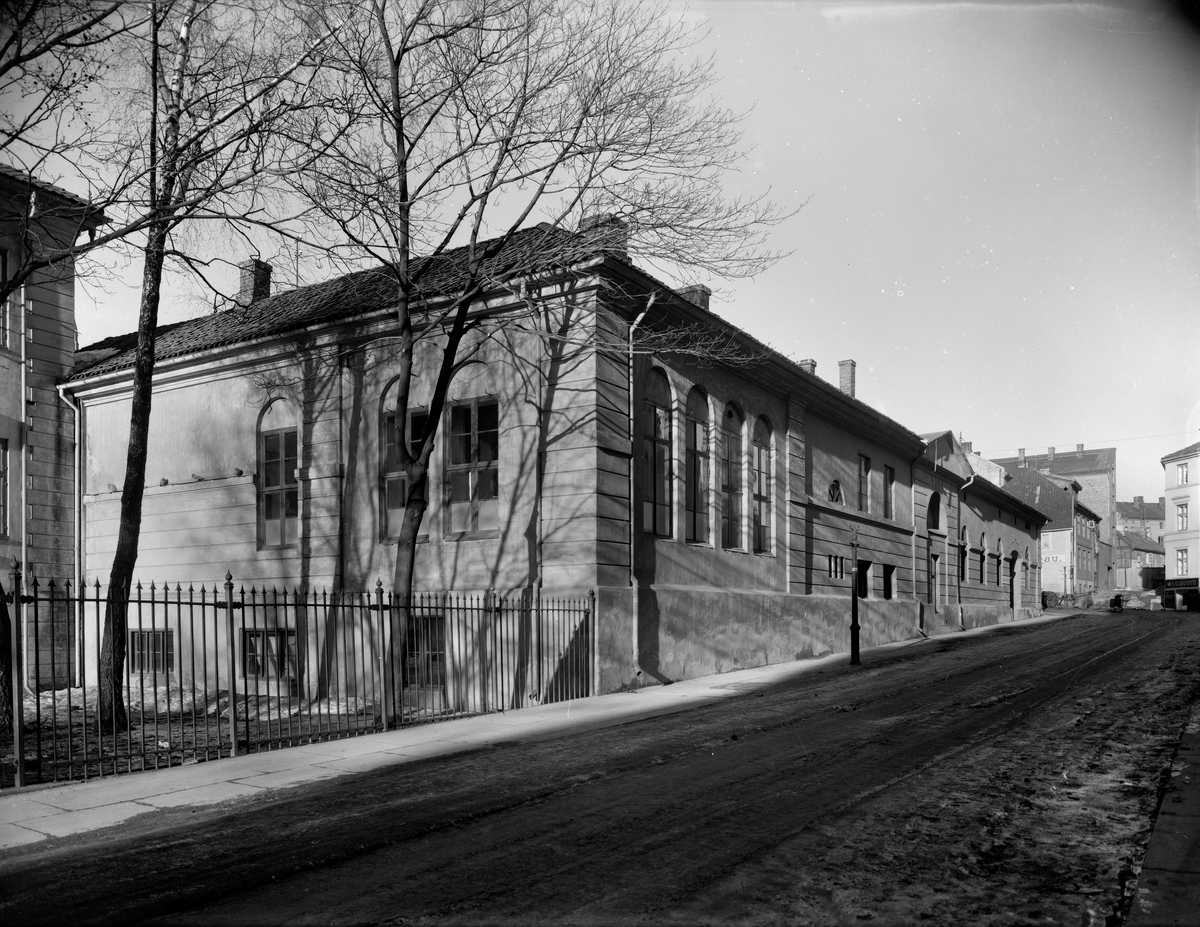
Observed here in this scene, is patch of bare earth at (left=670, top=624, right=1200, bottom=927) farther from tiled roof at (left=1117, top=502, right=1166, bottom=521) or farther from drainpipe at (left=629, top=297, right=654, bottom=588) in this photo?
tiled roof at (left=1117, top=502, right=1166, bottom=521)

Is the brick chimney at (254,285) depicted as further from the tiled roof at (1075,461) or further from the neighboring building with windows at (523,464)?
the tiled roof at (1075,461)

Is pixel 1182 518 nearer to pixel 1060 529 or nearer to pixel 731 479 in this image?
pixel 1060 529

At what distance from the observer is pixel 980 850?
19.6 feet

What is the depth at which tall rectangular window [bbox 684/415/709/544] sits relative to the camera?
18688 millimetres

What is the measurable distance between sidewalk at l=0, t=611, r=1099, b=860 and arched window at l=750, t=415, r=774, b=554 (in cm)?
586

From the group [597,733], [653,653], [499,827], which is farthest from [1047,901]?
[653,653]

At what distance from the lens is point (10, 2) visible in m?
7.63

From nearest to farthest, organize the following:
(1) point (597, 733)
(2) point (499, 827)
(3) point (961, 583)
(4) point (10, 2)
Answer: (2) point (499, 827) → (4) point (10, 2) → (1) point (597, 733) → (3) point (961, 583)

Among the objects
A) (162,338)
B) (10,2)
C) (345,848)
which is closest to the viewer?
(345,848)

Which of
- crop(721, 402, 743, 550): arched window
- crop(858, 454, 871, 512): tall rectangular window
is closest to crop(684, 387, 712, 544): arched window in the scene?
crop(721, 402, 743, 550): arched window

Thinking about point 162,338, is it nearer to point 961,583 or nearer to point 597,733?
point 597,733

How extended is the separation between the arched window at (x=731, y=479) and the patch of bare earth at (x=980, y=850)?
34.8 ft

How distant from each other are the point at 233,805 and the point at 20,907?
269 centimetres

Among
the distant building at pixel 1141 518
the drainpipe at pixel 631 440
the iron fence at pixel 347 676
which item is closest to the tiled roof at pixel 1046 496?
the distant building at pixel 1141 518
